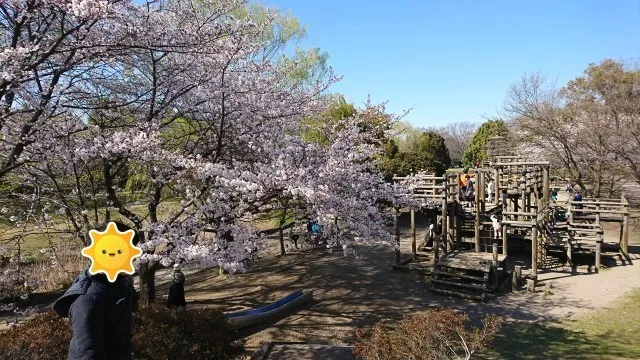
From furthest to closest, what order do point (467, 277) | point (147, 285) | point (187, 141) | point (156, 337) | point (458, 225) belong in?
point (458, 225), point (467, 277), point (187, 141), point (147, 285), point (156, 337)

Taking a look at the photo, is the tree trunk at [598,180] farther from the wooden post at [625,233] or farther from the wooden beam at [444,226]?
the wooden beam at [444,226]

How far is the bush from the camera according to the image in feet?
16.6

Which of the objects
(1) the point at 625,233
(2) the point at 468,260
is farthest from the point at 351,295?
(1) the point at 625,233

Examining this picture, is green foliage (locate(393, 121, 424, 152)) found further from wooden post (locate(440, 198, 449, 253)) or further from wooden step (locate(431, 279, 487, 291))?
wooden step (locate(431, 279, 487, 291))

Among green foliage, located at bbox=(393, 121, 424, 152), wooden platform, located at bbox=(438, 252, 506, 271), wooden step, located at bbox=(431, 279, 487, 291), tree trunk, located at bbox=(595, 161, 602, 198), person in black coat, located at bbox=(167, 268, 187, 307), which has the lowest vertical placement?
wooden step, located at bbox=(431, 279, 487, 291)

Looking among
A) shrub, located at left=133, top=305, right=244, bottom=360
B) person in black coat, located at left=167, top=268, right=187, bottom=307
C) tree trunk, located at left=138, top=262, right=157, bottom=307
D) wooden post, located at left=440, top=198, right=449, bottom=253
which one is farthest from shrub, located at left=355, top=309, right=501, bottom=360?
wooden post, located at left=440, top=198, right=449, bottom=253

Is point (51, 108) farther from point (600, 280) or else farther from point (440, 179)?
point (600, 280)

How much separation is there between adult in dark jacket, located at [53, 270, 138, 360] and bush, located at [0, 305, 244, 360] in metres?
2.80

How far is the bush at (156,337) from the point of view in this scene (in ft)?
16.6

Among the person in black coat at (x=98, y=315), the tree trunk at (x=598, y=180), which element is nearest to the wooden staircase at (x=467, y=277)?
the tree trunk at (x=598, y=180)

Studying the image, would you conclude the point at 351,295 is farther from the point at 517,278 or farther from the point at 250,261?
the point at 517,278

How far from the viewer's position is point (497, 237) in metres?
15.5

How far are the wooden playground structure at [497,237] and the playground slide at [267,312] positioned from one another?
328cm

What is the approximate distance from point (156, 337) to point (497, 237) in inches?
506
